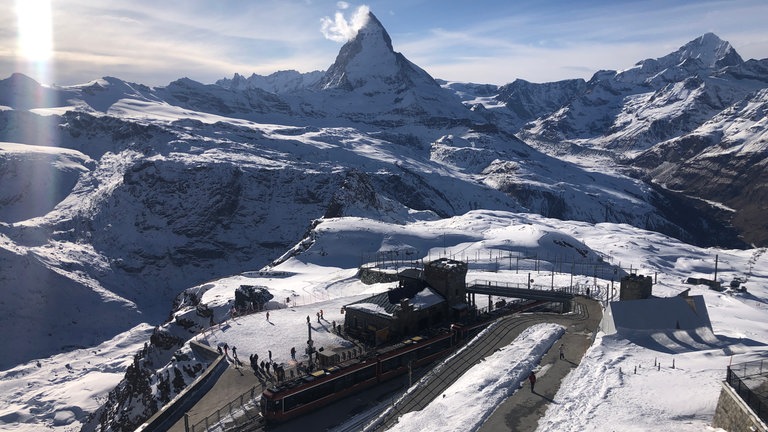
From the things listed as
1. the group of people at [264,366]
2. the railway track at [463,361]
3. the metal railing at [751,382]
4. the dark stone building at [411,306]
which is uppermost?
the metal railing at [751,382]

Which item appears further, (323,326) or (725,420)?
(323,326)

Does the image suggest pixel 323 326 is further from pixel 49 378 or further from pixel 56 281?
pixel 56 281

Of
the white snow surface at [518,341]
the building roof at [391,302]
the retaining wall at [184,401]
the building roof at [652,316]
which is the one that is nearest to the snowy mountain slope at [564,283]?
the white snow surface at [518,341]

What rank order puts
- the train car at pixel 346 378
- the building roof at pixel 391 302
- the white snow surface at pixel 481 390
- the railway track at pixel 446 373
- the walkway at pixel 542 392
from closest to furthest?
the walkway at pixel 542 392
the white snow surface at pixel 481 390
the railway track at pixel 446 373
the train car at pixel 346 378
the building roof at pixel 391 302

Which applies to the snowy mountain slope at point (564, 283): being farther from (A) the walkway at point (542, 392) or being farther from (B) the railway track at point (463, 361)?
(B) the railway track at point (463, 361)

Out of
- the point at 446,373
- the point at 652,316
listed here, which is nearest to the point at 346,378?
the point at 446,373

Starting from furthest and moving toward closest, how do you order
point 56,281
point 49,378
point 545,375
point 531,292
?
point 56,281, point 49,378, point 531,292, point 545,375

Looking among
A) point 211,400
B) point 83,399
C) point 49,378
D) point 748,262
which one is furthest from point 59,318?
point 748,262
